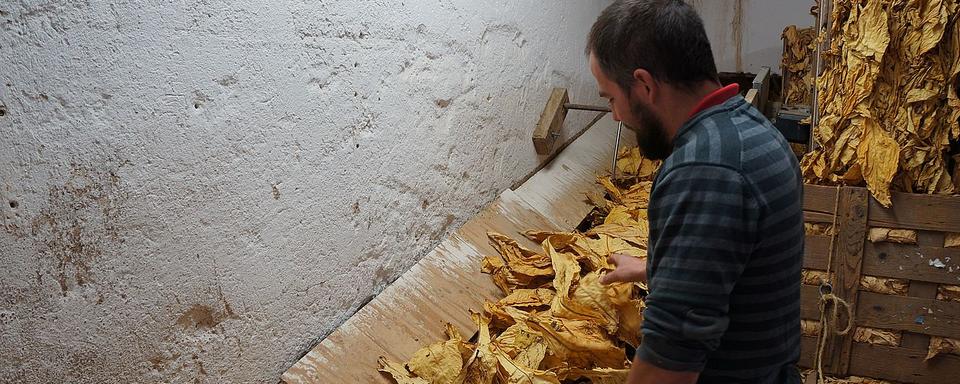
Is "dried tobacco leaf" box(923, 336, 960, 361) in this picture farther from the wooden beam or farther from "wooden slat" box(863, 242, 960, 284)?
the wooden beam

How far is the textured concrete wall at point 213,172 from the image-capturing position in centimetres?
166

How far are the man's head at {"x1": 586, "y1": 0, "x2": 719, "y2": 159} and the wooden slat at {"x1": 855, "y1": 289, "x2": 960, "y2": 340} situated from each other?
5.74 feet

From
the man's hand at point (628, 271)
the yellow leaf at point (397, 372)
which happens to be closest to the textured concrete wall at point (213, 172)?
the yellow leaf at point (397, 372)

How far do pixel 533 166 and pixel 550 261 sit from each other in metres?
0.92

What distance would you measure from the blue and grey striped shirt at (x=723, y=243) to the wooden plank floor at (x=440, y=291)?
1.41m

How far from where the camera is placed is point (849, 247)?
8.80 ft

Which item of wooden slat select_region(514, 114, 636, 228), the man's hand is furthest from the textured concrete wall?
the man's hand

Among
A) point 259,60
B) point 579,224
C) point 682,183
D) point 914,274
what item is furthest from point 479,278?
point 682,183

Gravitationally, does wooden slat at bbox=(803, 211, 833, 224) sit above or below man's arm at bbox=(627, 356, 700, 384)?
below

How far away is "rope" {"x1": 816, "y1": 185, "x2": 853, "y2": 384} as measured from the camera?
8.80 ft

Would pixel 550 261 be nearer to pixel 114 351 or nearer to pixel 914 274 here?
pixel 914 274

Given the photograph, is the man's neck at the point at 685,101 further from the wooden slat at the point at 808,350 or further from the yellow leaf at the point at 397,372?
the wooden slat at the point at 808,350

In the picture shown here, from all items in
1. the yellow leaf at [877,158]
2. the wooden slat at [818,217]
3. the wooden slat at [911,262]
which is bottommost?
the wooden slat at [911,262]

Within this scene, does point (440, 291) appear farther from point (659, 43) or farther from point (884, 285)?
point (659, 43)
